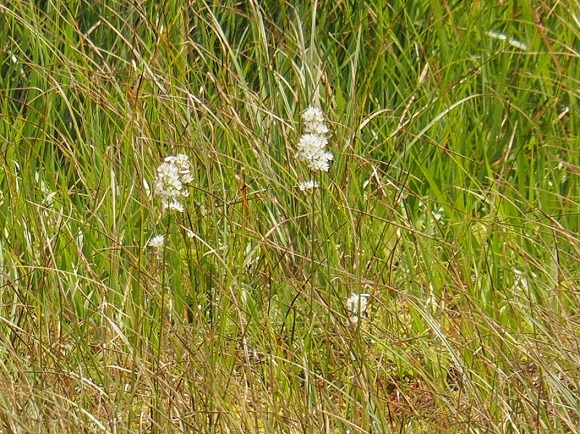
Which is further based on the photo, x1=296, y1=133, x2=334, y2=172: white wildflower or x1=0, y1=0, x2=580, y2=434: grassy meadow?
x1=0, y1=0, x2=580, y2=434: grassy meadow

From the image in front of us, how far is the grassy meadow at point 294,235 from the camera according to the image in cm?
Answer: 204

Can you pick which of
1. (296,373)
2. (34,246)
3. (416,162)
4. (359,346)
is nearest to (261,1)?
(416,162)

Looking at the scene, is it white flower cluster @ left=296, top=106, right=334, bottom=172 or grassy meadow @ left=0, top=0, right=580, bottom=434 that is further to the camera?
grassy meadow @ left=0, top=0, right=580, bottom=434

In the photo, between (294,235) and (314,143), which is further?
(294,235)

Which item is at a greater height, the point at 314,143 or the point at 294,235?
the point at 314,143

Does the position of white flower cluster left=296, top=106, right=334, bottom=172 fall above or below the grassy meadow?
above

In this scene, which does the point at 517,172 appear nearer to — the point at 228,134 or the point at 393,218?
the point at 393,218

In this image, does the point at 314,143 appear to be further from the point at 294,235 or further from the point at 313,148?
the point at 294,235

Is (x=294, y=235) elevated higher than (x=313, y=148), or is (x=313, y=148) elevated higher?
(x=313, y=148)

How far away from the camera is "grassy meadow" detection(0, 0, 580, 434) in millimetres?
2039

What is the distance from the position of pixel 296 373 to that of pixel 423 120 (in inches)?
37.8

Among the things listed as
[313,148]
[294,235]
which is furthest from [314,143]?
[294,235]

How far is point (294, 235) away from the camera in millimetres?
2641

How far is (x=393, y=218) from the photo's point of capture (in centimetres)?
276
